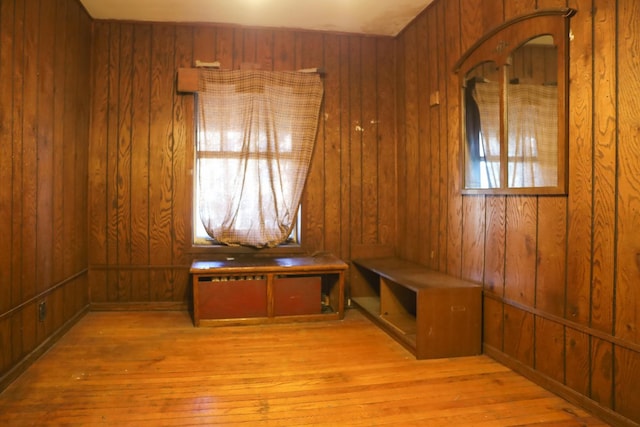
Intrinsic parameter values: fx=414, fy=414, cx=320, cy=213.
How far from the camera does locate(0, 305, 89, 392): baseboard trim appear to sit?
2.18 meters

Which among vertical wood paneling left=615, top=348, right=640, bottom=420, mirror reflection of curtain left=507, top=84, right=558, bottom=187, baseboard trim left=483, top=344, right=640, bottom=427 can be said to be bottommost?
baseboard trim left=483, top=344, right=640, bottom=427

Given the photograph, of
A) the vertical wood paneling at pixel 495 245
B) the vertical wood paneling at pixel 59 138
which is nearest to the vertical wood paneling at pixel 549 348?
the vertical wood paneling at pixel 495 245

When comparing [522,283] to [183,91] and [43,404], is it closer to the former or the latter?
[43,404]

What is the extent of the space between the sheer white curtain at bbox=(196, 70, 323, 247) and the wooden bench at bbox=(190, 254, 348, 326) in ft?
1.30

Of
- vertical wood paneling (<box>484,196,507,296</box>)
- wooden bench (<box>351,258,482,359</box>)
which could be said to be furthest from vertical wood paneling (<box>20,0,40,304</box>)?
vertical wood paneling (<box>484,196,507,296</box>)

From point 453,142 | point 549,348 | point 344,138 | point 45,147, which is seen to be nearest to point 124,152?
point 45,147

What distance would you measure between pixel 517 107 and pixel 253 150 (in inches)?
85.7

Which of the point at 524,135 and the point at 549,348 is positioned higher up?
the point at 524,135

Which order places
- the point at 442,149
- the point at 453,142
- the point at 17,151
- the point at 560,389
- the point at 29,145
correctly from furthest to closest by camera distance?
1. the point at 442,149
2. the point at 453,142
3. the point at 29,145
4. the point at 17,151
5. the point at 560,389

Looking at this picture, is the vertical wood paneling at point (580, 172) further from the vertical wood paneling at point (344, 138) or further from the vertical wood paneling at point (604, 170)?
the vertical wood paneling at point (344, 138)

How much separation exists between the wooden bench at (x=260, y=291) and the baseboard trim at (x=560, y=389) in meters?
1.28

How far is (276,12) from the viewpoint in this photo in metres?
3.48

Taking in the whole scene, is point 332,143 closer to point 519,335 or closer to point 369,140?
point 369,140

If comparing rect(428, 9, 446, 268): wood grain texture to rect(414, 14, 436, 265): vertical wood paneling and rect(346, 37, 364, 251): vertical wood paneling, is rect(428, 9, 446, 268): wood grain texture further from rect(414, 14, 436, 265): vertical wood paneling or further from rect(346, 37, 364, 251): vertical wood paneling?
rect(346, 37, 364, 251): vertical wood paneling
